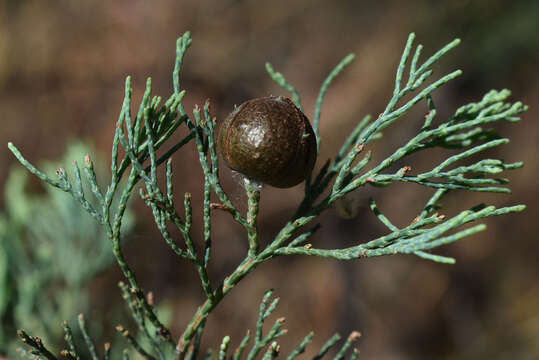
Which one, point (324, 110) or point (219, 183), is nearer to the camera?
point (219, 183)

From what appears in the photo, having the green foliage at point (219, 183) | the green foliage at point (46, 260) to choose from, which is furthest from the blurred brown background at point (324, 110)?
the green foliage at point (219, 183)

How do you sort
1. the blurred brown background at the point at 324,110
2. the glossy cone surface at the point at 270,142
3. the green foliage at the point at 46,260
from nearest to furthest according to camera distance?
the glossy cone surface at the point at 270,142 → the green foliage at the point at 46,260 → the blurred brown background at the point at 324,110

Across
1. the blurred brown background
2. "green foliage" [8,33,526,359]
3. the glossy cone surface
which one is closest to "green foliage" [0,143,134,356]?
"green foliage" [8,33,526,359]

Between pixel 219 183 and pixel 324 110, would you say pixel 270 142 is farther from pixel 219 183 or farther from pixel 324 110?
pixel 324 110

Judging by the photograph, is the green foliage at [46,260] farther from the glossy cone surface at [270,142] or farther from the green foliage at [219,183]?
the glossy cone surface at [270,142]

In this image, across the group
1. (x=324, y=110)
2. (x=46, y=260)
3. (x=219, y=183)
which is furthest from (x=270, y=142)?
(x=324, y=110)

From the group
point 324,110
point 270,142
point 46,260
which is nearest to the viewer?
point 270,142

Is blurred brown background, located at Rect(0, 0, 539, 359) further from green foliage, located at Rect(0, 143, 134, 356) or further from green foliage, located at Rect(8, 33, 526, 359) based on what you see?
green foliage, located at Rect(8, 33, 526, 359)
